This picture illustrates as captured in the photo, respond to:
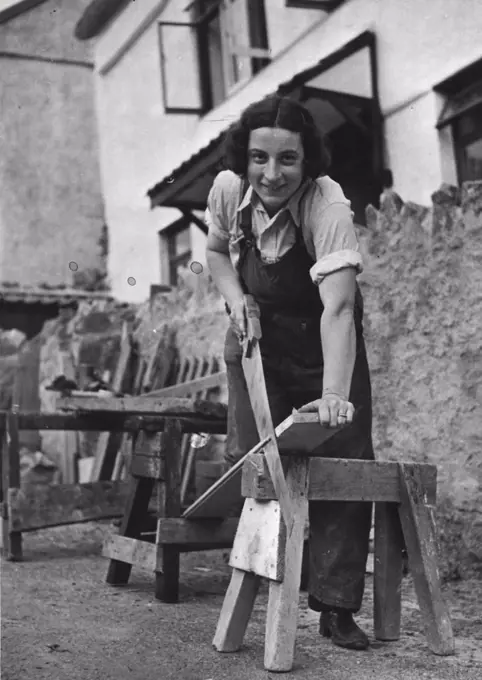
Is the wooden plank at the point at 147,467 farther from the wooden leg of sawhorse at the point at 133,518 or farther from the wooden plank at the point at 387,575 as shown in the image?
the wooden plank at the point at 387,575

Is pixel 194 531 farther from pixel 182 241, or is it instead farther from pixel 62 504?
pixel 182 241

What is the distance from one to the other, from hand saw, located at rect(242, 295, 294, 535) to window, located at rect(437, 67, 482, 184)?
14.3ft

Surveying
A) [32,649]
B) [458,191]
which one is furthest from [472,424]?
[32,649]

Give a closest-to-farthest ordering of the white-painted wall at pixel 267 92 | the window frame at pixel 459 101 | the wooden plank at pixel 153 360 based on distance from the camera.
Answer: the window frame at pixel 459 101
the white-painted wall at pixel 267 92
the wooden plank at pixel 153 360

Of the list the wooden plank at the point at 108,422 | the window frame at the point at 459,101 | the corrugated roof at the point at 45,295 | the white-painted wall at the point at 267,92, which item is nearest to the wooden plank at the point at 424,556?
the wooden plank at the point at 108,422

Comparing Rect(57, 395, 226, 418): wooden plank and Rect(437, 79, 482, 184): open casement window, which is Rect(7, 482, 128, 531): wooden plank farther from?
Rect(437, 79, 482, 184): open casement window

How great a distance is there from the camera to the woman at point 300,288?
2719mm

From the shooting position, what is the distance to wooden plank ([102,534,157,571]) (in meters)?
3.76

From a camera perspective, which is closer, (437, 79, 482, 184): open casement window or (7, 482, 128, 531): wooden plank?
(7, 482, 128, 531): wooden plank

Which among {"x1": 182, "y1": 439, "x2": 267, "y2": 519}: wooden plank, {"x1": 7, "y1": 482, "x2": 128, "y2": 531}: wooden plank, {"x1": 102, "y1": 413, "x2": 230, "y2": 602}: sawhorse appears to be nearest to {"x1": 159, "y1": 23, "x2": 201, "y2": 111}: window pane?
{"x1": 7, "y1": 482, "x2": 128, "y2": 531}: wooden plank

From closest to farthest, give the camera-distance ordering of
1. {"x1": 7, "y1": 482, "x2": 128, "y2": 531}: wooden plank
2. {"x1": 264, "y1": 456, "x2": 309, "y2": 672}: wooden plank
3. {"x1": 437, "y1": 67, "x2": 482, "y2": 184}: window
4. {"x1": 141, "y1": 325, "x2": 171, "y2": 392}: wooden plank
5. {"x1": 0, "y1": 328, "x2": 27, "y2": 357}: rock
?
1. {"x1": 264, "y1": 456, "x2": 309, "y2": 672}: wooden plank
2. {"x1": 7, "y1": 482, "x2": 128, "y2": 531}: wooden plank
3. {"x1": 437, "y1": 67, "x2": 482, "y2": 184}: window
4. {"x1": 141, "y1": 325, "x2": 171, "y2": 392}: wooden plank
5. {"x1": 0, "y1": 328, "x2": 27, "y2": 357}: rock

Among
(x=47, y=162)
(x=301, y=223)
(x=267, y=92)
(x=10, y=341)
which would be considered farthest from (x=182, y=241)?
(x=301, y=223)

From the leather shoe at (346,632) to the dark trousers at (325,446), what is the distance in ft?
0.29

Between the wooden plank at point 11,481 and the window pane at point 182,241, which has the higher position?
the window pane at point 182,241
